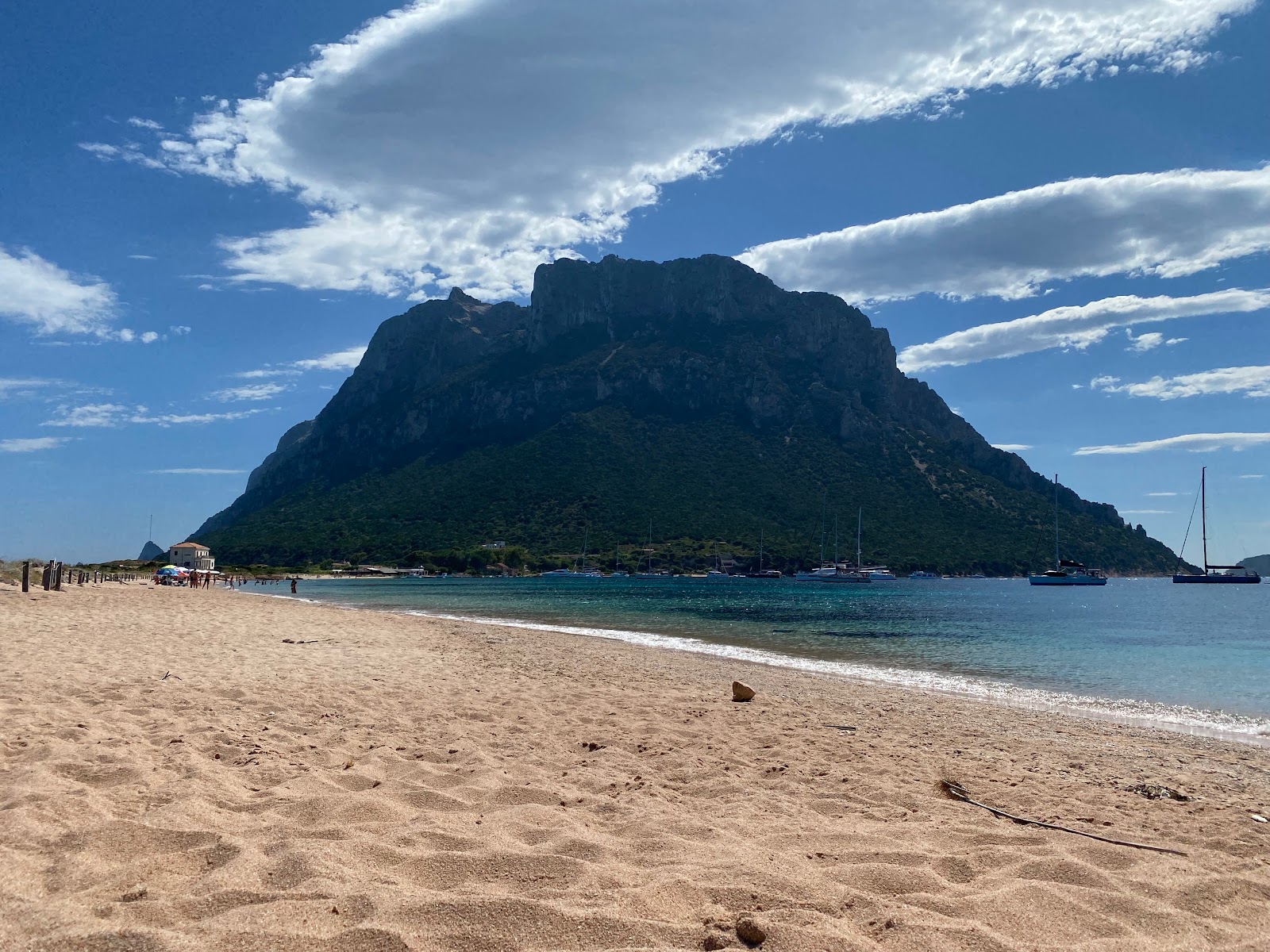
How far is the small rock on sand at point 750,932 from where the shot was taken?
366 cm

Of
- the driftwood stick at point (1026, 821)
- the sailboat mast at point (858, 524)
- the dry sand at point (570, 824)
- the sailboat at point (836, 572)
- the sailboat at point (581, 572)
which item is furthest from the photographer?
the sailboat at point (581, 572)

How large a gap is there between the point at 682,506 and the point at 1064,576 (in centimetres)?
5652

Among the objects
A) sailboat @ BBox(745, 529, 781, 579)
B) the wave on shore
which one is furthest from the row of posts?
sailboat @ BBox(745, 529, 781, 579)

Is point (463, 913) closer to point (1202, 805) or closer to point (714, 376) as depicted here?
point (1202, 805)

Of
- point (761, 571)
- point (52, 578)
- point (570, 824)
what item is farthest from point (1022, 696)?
point (761, 571)

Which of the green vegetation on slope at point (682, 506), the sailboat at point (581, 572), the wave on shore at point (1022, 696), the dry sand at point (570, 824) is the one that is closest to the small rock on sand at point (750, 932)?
the dry sand at point (570, 824)

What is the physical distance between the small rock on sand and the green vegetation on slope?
10296 centimetres

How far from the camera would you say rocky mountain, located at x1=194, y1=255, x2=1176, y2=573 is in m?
114

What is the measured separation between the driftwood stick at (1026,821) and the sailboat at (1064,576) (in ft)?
382

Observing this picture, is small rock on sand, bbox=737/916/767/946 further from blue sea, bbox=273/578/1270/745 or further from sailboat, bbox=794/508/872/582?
sailboat, bbox=794/508/872/582

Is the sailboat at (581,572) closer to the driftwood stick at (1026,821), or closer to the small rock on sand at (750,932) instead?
the driftwood stick at (1026,821)

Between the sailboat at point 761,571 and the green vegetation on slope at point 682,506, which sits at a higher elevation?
the green vegetation on slope at point 682,506

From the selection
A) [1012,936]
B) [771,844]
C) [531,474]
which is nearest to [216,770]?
[771,844]

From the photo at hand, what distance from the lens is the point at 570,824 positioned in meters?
5.46
